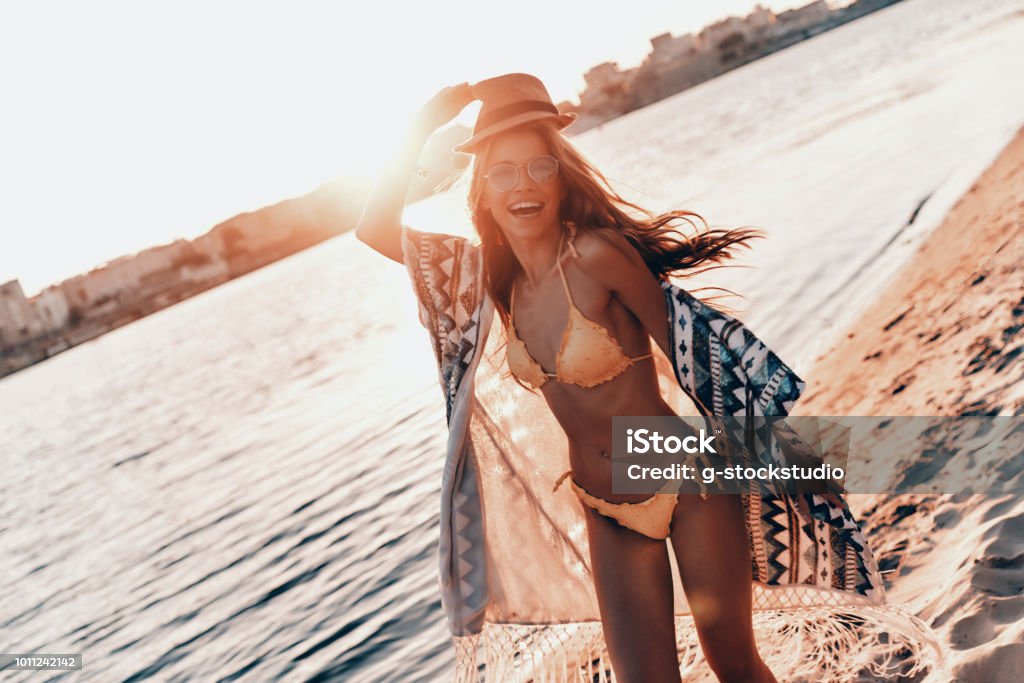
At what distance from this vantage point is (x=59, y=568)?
1307 centimetres

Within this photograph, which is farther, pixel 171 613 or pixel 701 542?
pixel 171 613

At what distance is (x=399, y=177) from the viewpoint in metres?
3.32

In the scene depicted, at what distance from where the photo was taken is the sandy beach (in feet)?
11.7

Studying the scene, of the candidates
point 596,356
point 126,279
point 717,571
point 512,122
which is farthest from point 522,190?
point 126,279

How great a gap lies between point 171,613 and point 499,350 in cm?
800

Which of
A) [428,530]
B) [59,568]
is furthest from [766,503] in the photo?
[59,568]

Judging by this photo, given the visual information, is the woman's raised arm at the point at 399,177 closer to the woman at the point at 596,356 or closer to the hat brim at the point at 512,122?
the woman at the point at 596,356

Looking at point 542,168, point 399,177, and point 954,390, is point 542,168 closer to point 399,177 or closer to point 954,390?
point 399,177

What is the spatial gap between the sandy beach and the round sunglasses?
2675 mm

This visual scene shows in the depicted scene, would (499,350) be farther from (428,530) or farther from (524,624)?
(428,530)

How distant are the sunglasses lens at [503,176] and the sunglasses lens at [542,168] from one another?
0.22ft

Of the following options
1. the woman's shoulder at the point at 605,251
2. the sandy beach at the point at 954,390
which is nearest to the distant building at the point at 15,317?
the sandy beach at the point at 954,390

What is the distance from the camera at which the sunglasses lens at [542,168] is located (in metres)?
2.98

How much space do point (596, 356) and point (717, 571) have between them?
92 cm
